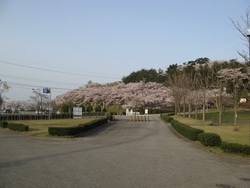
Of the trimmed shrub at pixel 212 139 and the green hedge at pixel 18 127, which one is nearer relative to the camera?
the trimmed shrub at pixel 212 139

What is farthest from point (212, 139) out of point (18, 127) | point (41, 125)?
point (41, 125)

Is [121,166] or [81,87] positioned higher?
[81,87]

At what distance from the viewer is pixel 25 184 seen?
7.88 meters

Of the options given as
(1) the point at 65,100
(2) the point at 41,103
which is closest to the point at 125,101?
(1) the point at 65,100

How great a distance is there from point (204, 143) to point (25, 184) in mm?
13326

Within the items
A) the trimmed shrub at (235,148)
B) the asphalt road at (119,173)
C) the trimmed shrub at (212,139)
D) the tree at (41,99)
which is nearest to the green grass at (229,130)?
the trimmed shrub at (212,139)

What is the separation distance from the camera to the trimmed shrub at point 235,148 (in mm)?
15395

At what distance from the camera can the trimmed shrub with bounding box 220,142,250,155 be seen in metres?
15.4

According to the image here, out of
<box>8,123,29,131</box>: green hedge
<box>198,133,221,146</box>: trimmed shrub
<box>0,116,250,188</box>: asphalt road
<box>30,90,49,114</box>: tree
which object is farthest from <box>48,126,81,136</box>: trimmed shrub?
<box>30,90,49,114</box>: tree

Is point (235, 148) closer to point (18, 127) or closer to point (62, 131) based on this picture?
point (62, 131)

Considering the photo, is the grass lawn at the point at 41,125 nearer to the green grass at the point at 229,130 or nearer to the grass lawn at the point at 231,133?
the green grass at the point at 229,130

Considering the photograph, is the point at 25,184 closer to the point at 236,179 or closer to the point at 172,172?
the point at 172,172

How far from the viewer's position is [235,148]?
51.9 ft

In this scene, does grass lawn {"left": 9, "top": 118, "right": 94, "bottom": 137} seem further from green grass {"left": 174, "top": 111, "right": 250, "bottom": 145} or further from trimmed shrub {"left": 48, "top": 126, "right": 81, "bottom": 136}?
green grass {"left": 174, "top": 111, "right": 250, "bottom": 145}
